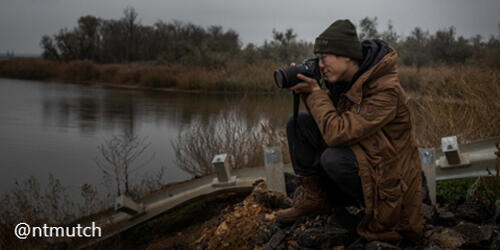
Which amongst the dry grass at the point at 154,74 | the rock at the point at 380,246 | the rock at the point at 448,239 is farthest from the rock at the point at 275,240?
the dry grass at the point at 154,74

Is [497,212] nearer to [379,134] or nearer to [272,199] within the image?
[379,134]

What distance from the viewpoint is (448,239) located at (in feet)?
9.04

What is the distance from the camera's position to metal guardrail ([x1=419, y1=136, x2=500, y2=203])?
3.77 metres

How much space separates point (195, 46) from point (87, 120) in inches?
440

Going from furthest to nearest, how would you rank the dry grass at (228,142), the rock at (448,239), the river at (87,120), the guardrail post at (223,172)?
the river at (87,120)
the dry grass at (228,142)
the guardrail post at (223,172)
the rock at (448,239)

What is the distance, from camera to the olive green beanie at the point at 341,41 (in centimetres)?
228

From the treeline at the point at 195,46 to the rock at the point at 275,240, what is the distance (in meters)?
19.6

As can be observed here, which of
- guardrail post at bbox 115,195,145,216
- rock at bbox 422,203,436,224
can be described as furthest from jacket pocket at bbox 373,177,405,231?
guardrail post at bbox 115,195,145,216

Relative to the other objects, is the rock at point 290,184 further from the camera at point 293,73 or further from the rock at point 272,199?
the camera at point 293,73

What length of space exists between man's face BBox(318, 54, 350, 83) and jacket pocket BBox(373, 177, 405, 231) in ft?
1.95

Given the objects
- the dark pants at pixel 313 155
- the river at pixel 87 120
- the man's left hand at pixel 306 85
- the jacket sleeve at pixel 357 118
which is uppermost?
the man's left hand at pixel 306 85

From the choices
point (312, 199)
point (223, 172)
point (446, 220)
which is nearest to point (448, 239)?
point (446, 220)

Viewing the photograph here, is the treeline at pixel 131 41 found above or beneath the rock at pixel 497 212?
above

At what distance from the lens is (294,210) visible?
2.95 m
